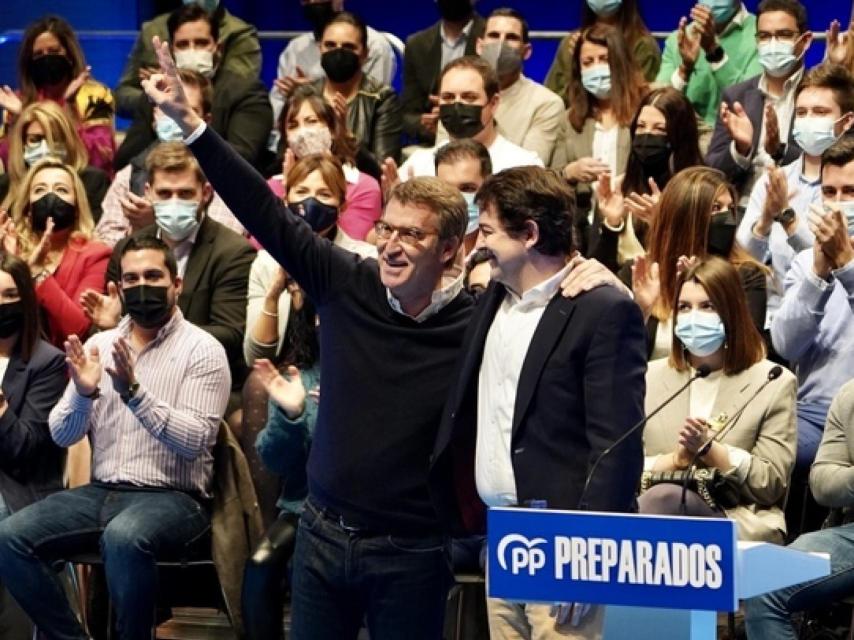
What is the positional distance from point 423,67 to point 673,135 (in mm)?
1789

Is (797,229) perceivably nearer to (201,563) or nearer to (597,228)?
(597,228)

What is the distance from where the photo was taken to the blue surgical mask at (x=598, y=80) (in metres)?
7.34

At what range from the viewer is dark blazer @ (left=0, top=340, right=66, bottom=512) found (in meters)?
5.72

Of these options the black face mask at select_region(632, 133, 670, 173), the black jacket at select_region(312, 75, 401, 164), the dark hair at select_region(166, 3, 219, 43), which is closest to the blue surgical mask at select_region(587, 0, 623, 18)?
the black jacket at select_region(312, 75, 401, 164)

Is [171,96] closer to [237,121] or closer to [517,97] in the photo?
[517,97]

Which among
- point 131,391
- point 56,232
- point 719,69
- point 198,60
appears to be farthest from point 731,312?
point 198,60

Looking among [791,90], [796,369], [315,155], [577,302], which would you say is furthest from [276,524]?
[791,90]

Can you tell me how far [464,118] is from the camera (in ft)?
22.8

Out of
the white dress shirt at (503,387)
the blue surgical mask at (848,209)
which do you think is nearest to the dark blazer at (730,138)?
the blue surgical mask at (848,209)

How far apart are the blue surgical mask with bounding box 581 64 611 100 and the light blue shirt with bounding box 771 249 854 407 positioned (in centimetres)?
183

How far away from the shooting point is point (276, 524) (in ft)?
18.3

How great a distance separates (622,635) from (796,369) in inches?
104

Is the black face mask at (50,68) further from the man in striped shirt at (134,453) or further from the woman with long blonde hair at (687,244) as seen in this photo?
the woman with long blonde hair at (687,244)

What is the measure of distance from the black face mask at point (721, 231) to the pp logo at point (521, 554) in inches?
118
